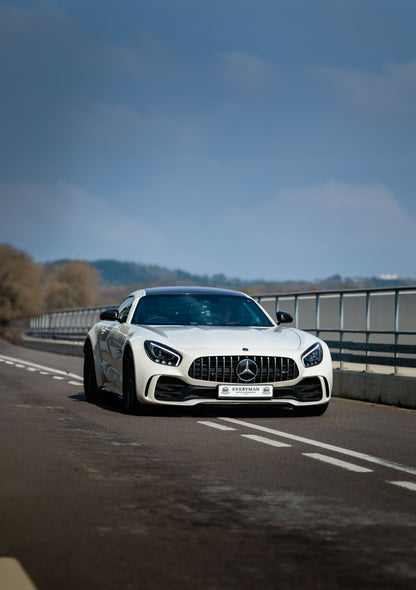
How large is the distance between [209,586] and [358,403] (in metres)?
11.3

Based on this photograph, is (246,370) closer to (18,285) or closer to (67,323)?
(67,323)

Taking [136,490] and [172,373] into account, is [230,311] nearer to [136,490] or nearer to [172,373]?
[172,373]

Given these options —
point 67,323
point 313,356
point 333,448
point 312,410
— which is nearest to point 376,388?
point 312,410

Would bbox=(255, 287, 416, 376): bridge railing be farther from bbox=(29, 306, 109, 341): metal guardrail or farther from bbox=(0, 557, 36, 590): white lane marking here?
bbox=(29, 306, 109, 341): metal guardrail

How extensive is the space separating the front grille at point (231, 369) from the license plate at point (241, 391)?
0.24 feet

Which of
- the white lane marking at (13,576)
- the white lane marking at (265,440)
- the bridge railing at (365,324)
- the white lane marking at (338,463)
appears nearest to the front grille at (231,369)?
the white lane marking at (265,440)

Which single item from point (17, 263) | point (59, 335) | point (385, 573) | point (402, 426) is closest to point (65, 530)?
point (385, 573)

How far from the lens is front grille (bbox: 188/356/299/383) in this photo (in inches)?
454

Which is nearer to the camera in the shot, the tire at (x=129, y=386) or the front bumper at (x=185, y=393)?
the front bumper at (x=185, y=393)

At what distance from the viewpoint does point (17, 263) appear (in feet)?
509

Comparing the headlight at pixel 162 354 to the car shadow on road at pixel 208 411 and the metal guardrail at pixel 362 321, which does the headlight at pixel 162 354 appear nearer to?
the car shadow on road at pixel 208 411

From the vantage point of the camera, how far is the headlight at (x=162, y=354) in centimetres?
1156

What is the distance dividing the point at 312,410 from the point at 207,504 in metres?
6.18

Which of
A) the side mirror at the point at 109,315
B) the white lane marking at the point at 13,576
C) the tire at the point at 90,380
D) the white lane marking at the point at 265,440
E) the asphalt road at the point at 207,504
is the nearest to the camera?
the white lane marking at the point at 13,576
